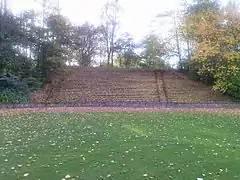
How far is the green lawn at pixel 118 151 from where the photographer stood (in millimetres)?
8375

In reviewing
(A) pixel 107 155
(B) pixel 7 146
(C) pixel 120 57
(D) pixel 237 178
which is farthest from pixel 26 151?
(C) pixel 120 57

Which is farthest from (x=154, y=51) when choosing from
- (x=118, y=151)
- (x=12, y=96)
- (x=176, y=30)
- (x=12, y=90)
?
(x=118, y=151)

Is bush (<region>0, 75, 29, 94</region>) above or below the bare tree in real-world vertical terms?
below

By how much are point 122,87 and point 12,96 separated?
48.0 feet

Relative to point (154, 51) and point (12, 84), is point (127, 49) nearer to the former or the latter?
point (154, 51)

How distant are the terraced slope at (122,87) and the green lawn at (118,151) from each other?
22740mm

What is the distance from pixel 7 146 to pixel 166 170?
5.50 meters

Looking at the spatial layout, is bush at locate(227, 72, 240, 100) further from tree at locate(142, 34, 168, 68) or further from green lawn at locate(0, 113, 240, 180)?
green lawn at locate(0, 113, 240, 180)

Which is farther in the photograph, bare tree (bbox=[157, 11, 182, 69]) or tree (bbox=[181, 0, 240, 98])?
bare tree (bbox=[157, 11, 182, 69])

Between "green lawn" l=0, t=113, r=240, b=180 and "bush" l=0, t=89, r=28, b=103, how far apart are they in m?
16.1

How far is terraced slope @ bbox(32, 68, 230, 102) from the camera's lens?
40.3 meters

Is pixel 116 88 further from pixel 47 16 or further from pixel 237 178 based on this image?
pixel 237 178

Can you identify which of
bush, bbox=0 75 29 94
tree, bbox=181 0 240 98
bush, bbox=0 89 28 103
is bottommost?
bush, bbox=0 89 28 103

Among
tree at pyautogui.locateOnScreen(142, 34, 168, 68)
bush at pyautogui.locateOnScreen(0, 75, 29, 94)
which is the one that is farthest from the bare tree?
bush at pyautogui.locateOnScreen(0, 75, 29, 94)
